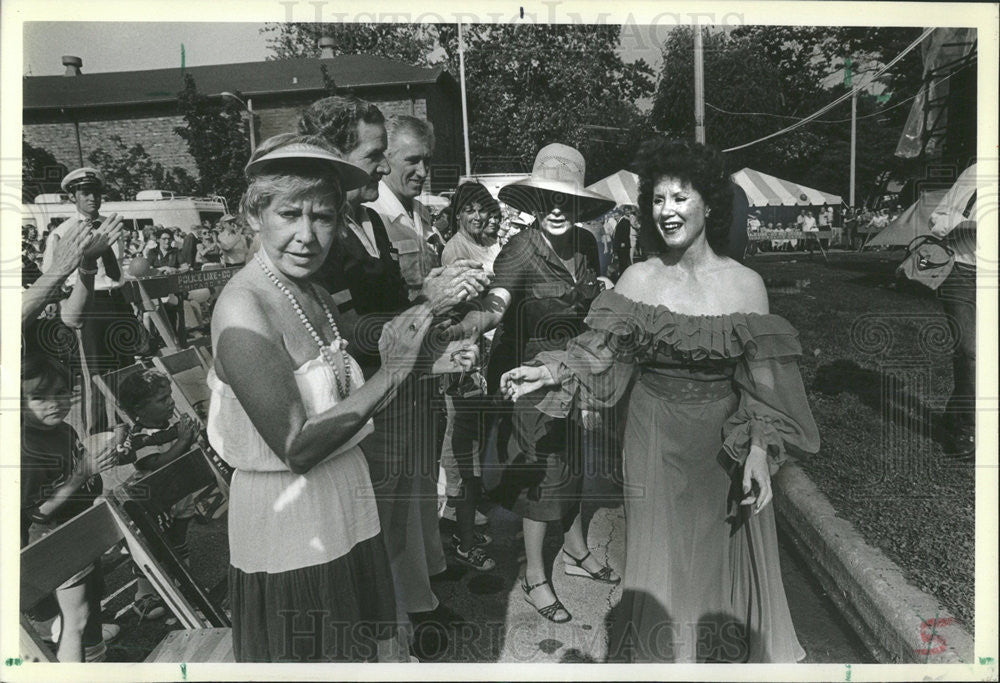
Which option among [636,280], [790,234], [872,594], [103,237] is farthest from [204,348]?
[872,594]

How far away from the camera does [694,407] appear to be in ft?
7.94

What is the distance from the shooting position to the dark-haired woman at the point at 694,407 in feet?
7.68

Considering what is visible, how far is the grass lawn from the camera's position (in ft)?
8.79

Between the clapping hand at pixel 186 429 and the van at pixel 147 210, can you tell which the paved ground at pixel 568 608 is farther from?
the van at pixel 147 210

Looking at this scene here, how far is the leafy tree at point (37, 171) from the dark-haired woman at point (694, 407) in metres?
1.83

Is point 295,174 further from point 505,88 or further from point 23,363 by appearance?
point 23,363

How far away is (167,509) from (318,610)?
0.81m

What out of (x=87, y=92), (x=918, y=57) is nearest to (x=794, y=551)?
(x=918, y=57)

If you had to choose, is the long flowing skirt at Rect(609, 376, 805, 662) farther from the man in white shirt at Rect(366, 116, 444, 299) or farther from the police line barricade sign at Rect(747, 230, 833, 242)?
the man in white shirt at Rect(366, 116, 444, 299)

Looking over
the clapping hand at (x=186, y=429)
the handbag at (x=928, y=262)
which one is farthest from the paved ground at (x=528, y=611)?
the handbag at (x=928, y=262)

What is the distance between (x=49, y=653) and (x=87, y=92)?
2081 mm

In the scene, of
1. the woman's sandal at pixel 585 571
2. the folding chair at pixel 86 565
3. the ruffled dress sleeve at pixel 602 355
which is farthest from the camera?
the woman's sandal at pixel 585 571

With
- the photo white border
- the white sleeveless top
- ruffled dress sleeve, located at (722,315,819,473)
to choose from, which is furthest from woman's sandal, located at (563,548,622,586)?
the white sleeveless top

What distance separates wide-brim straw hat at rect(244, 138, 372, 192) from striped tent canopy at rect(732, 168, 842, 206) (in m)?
1.46
